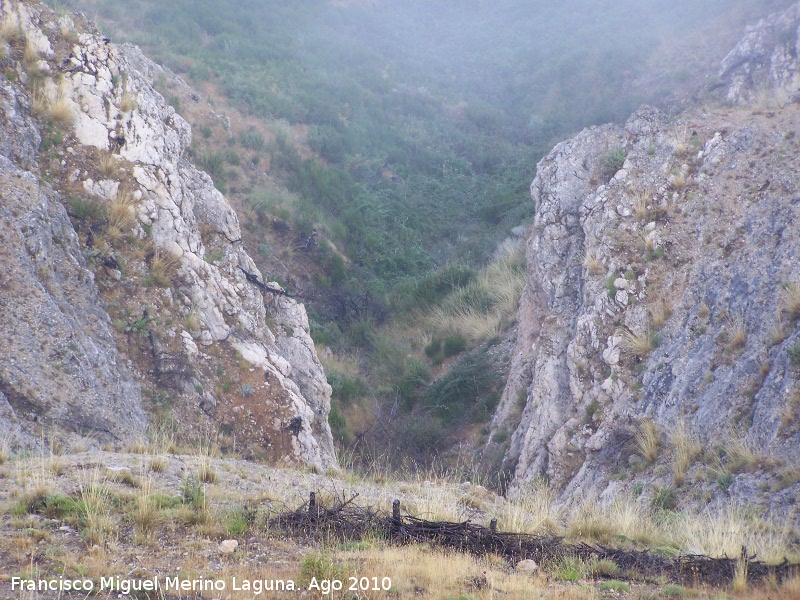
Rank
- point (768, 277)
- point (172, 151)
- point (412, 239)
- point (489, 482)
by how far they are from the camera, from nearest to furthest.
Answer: point (768, 277)
point (489, 482)
point (172, 151)
point (412, 239)

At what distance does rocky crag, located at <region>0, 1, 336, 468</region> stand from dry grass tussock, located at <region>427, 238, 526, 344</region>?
17.0 feet

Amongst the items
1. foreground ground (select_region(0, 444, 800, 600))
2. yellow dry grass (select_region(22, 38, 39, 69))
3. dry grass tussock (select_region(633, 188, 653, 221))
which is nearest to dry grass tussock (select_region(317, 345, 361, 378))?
dry grass tussock (select_region(633, 188, 653, 221))

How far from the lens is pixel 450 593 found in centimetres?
374


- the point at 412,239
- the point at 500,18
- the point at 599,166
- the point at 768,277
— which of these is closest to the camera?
the point at 768,277

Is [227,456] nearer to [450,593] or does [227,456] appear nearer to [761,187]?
[450,593]

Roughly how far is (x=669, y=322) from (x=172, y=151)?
7852mm

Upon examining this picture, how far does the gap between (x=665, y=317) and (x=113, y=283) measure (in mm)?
7143

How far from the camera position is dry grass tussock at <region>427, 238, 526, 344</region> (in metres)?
13.6

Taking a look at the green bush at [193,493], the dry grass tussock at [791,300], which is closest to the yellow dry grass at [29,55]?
the green bush at [193,493]

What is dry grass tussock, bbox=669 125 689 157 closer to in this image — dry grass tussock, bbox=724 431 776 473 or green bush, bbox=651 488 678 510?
dry grass tussock, bbox=724 431 776 473

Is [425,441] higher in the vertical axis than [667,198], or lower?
lower

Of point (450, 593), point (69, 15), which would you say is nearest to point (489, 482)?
point (450, 593)

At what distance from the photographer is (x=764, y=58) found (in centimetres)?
1966

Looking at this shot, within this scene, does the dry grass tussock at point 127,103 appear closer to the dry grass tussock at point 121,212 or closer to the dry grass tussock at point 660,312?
the dry grass tussock at point 121,212
